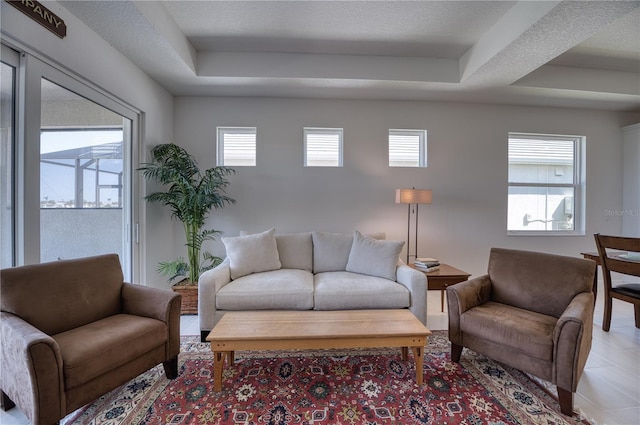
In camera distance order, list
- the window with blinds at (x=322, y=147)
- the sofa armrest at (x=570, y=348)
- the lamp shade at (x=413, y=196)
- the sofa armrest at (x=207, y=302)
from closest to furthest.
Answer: the sofa armrest at (x=570, y=348) < the sofa armrest at (x=207, y=302) < the lamp shade at (x=413, y=196) < the window with blinds at (x=322, y=147)

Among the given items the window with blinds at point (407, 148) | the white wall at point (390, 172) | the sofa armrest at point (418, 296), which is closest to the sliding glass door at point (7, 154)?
the white wall at point (390, 172)

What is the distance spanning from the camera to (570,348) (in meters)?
1.43

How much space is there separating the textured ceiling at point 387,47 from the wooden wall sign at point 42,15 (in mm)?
148

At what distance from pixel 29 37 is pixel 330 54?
2.43 metres

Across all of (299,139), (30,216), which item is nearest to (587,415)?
(299,139)

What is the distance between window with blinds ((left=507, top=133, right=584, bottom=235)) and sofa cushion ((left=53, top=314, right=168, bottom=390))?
444cm

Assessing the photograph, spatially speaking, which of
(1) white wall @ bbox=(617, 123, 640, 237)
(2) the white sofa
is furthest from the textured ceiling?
(2) the white sofa

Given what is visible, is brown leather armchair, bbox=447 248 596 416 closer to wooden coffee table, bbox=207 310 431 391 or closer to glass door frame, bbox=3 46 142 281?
wooden coffee table, bbox=207 310 431 391

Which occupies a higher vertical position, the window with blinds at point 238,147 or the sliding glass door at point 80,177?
the window with blinds at point 238,147

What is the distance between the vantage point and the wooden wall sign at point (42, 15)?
5.31 ft

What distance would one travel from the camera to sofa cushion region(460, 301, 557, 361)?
155 cm

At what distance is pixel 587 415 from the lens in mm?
1460

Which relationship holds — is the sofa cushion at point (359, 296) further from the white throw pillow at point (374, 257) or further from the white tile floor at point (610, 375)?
the white tile floor at point (610, 375)

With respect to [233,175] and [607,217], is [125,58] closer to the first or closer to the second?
[233,175]
